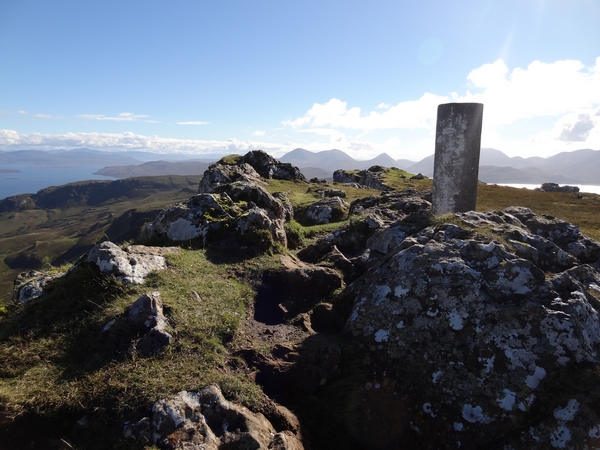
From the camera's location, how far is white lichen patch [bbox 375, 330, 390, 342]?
25.6 ft

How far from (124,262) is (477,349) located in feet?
28.6

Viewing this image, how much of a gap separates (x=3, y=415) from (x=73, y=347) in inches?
64.7

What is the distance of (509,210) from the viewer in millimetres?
14469

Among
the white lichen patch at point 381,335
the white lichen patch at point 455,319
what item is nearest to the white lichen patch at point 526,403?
the white lichen patch at point 455,319

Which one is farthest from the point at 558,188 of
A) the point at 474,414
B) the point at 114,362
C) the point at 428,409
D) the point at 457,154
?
the point at 114,362

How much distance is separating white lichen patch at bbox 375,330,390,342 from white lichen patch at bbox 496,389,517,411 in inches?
92.6

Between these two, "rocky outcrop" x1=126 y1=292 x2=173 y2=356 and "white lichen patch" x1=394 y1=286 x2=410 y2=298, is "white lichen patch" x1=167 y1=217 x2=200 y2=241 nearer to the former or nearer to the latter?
"rocky outcrop" x1=126 y1=292 x2=173 y2=356

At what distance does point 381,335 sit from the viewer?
311 inches

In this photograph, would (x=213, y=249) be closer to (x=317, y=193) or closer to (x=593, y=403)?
(x=593, y=403)

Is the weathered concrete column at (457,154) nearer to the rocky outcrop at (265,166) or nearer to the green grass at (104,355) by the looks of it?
the green grass at (104,355)

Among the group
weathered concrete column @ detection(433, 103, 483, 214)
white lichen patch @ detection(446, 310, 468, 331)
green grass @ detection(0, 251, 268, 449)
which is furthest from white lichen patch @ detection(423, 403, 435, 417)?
weathered concrete column @ detection(433, 103, 483, 214)

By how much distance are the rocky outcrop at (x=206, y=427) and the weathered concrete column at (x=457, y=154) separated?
12772mm

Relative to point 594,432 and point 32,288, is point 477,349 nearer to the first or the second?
point 594,432

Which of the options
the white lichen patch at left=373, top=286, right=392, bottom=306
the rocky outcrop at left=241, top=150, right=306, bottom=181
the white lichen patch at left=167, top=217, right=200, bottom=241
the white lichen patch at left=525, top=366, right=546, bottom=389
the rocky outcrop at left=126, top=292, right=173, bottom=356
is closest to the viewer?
the white lichen patch at left=525, top=366, right=546, bottom=389
